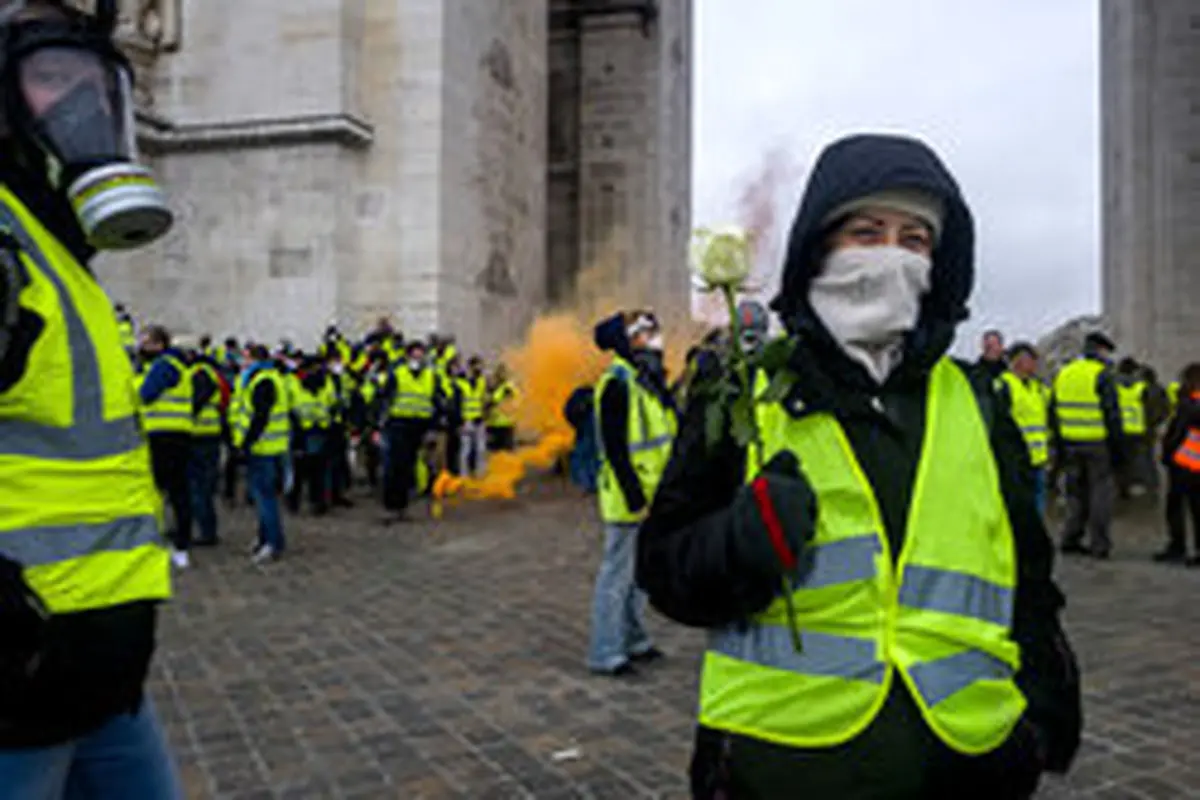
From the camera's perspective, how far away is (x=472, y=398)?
17281mm

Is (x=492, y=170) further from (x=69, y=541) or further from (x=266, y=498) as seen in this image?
(x=69, y=541)

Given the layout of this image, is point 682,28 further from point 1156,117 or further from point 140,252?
point 140,252

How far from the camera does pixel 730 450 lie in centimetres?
224

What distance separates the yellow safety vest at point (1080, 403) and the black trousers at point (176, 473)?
27.3 ft

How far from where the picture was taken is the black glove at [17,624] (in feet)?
6.34

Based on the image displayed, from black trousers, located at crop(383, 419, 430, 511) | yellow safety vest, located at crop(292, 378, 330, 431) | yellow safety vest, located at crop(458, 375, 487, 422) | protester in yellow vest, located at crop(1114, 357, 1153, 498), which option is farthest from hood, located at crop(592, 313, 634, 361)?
yellow safety vest, located at crop(458, 375, 487, 422)

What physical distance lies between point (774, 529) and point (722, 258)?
1.70ft

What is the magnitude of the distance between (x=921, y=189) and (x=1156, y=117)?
23780mm

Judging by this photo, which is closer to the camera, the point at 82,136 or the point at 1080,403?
the point at 82,136

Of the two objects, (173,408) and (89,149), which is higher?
(89,149)

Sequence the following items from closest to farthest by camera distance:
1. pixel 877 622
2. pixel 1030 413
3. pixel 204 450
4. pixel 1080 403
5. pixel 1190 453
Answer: pixel 877 622 < pixel 1190 453 < pixel 1030 413 < pixel 1080 403 < pixel 204 450

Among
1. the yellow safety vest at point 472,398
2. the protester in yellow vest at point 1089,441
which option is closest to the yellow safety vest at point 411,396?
the yellow safety vest at point 472,398

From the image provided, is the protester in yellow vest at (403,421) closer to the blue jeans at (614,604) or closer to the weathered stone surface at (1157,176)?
the blue jeans at (614,604)

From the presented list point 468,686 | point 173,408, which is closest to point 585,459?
point 173,408
